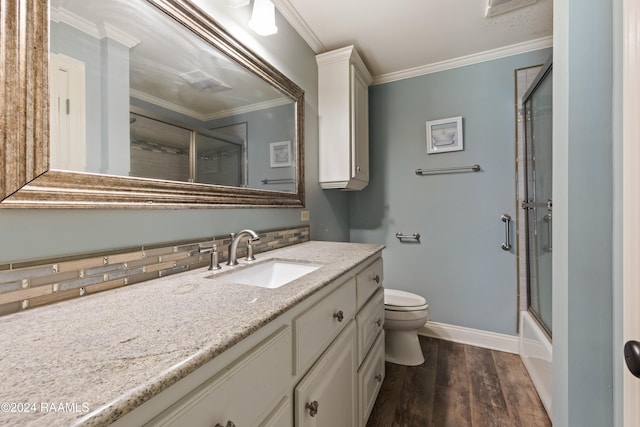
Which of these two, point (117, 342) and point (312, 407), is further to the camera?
point (312, 407)

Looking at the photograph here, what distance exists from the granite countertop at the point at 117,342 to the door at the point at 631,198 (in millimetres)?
648

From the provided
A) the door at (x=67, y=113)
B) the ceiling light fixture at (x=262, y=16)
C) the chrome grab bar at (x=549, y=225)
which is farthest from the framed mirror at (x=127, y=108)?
the chrome grab bar at (x=549, y=225)

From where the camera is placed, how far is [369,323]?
1.39m

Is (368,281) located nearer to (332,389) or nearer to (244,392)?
(332,389)

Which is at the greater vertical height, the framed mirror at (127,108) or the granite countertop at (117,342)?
the framed mirror at (127,108)

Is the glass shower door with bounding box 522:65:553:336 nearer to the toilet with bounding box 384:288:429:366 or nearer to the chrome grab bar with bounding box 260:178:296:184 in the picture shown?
the toilet with bounding box 384:288:429:366

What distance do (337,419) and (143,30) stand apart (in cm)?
156

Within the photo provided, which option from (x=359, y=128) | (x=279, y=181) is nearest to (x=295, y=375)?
(x=279, y=181)

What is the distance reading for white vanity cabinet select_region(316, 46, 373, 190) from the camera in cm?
206

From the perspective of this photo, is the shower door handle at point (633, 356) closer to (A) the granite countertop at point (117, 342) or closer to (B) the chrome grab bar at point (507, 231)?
(A) the granite countertop at point (117, 342)

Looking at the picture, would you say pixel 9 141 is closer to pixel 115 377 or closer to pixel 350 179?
pixel 115 377

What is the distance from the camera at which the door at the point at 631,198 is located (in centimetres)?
45

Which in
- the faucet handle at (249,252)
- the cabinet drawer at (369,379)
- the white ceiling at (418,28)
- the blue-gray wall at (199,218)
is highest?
the white ceiling at (418,28)

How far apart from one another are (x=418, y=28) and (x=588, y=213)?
182 centimetres
